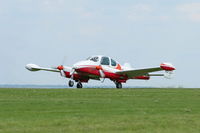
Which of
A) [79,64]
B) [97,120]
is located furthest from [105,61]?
[97,120]

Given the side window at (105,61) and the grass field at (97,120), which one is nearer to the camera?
the grass field at (97,120)

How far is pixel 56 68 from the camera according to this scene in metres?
45.5

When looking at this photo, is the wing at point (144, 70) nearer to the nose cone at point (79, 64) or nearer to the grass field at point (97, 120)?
the nose cone at point (79, 64)

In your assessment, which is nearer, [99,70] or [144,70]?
[99,70]

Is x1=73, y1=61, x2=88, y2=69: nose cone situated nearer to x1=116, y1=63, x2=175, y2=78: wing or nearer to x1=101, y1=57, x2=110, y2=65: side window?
x1=101, y1=57, x2=110, y2=65: side window

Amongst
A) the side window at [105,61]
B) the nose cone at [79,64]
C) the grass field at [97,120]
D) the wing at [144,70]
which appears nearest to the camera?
the grass field at [97,120]

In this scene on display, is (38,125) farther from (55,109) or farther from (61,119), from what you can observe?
(55,109)

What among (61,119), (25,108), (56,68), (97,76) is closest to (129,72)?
(97,76)

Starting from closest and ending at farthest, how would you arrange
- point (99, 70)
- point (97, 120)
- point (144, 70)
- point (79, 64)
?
point (97, 120), point (79, 64), point (99, 70), point (144, 70)

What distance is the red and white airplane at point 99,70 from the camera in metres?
43.1

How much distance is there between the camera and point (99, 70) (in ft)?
145

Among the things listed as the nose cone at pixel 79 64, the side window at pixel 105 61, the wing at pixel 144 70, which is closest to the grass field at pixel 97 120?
the wing at pixel 144 70

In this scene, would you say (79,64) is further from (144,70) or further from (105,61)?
(144,70)

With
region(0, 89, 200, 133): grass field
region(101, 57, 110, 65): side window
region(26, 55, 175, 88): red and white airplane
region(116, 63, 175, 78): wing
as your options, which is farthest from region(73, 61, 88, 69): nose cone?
region(0, 89, 200, 133): grass field
